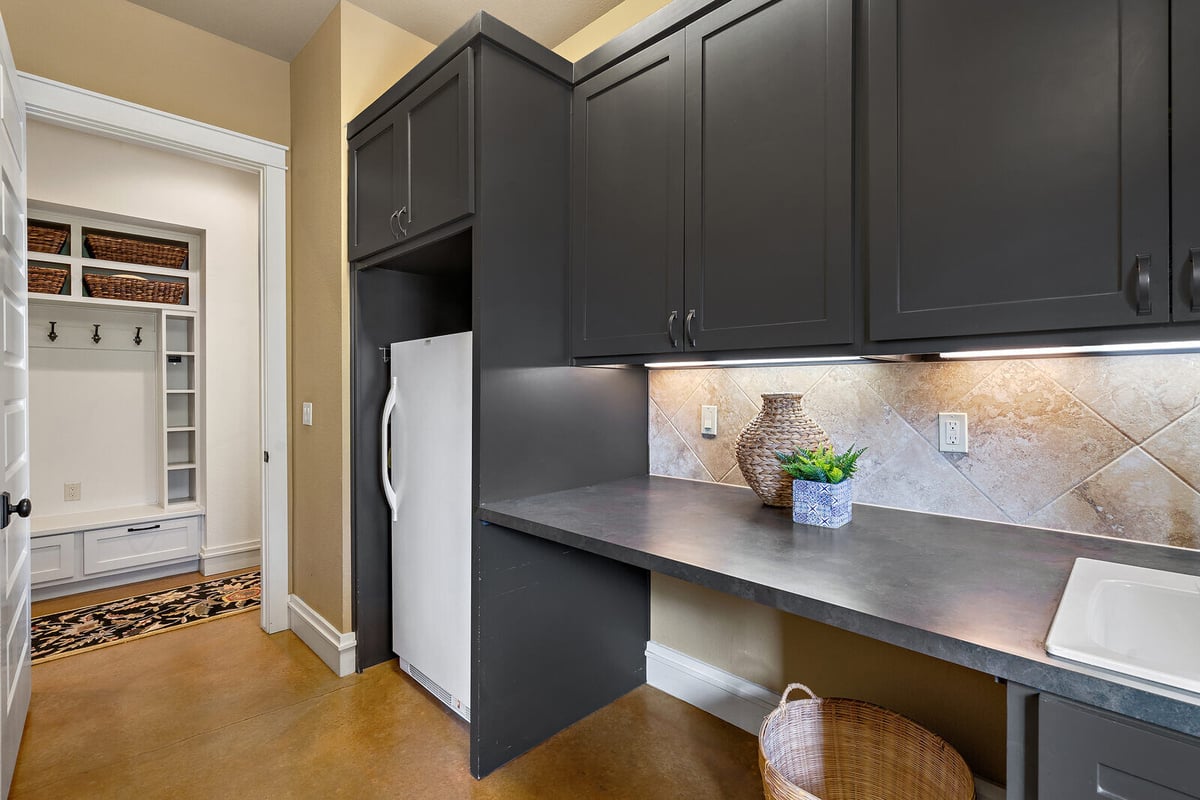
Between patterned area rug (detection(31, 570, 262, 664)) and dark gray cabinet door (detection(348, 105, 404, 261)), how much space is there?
2190 mm

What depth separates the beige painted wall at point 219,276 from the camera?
3.40m

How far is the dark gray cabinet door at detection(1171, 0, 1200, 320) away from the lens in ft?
3.13

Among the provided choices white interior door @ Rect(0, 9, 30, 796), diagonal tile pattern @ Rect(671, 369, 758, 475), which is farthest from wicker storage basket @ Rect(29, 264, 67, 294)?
diagonal tile pattern @ Rect(671, 369, 758, 475)

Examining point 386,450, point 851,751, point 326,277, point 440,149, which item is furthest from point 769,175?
point 326,277

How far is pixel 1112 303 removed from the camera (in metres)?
1.03

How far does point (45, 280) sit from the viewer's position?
329cm

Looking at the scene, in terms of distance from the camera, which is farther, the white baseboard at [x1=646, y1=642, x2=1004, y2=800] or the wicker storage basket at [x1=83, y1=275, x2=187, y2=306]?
the wicker storage basket at [x1=83, y1=275, x2=187, y2=306]

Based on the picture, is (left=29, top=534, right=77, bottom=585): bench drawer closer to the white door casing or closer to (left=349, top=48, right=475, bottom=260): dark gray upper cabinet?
the white door casing

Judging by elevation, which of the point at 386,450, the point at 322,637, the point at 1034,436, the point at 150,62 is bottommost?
the point at 322,637

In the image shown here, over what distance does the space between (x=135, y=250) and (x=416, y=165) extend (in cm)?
276

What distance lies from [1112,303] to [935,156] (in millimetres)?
452

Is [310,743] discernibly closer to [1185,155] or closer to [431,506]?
[431,506]

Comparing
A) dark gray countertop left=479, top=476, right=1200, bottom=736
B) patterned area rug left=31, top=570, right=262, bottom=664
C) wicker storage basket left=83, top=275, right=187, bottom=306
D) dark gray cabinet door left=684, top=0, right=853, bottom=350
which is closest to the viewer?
dark gray countertop left=479, top=476, right=1200, bottom=736

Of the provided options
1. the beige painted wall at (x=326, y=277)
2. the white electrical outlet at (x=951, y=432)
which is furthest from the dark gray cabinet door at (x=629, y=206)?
the beige painted wall at (x=326, y=277)
